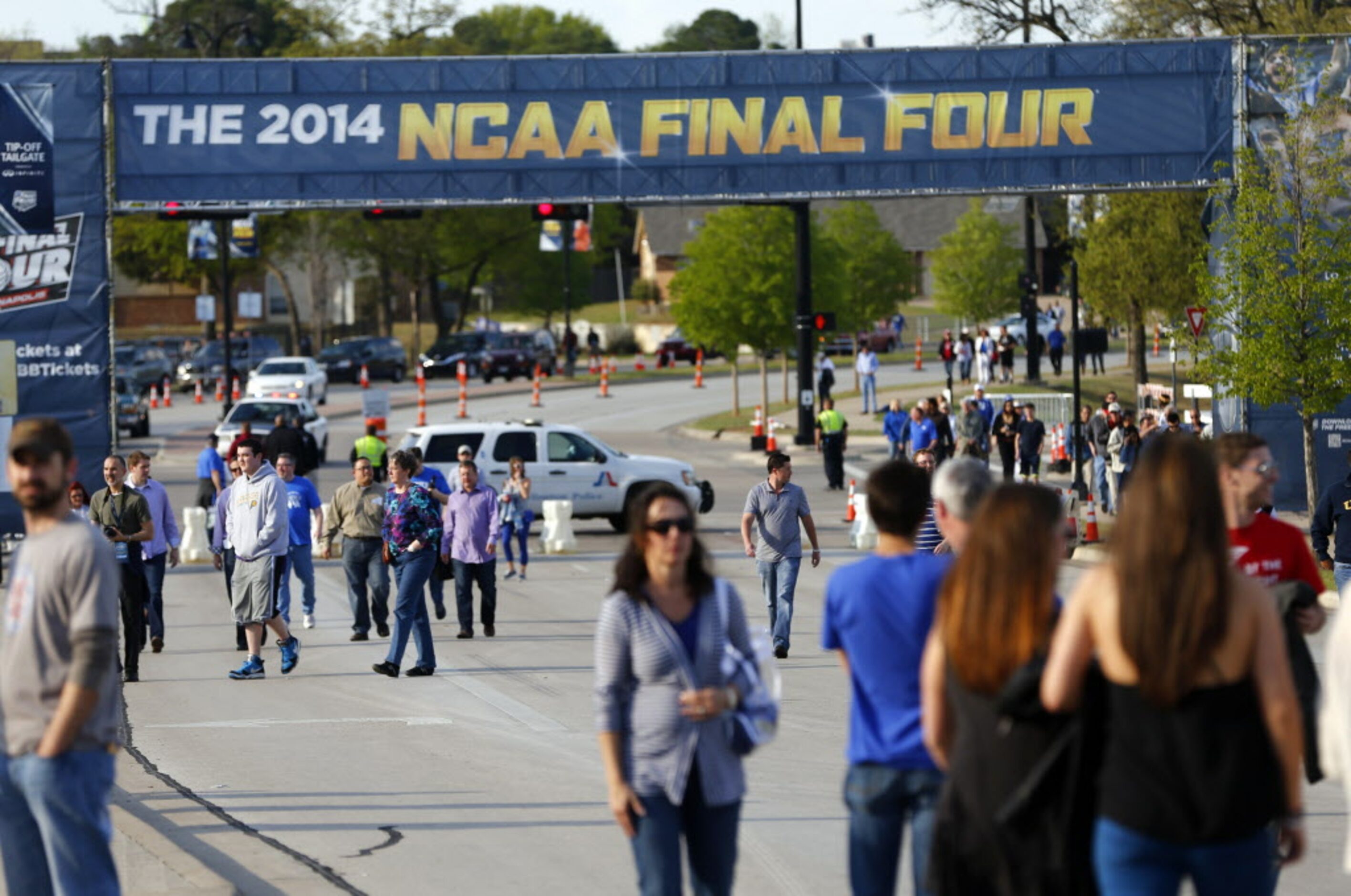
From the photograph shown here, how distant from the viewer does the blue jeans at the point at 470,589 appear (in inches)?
667

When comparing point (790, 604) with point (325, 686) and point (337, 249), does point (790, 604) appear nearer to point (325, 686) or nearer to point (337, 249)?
point (325, 686)

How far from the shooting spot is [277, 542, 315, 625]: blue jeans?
16.8m

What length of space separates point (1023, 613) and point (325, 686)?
1049 cm

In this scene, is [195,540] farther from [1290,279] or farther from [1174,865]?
[1174,865]

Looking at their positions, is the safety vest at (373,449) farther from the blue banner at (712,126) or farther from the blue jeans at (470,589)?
the blue jeans at (470,589)

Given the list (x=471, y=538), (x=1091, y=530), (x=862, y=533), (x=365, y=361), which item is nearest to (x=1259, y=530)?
(x=471, y=538)

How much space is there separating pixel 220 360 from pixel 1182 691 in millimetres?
61084

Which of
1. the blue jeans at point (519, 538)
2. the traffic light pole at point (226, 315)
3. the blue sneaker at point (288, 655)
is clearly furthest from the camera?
the traffic light pole at point (226, 315)

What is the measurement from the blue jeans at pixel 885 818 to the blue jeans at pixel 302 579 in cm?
1106

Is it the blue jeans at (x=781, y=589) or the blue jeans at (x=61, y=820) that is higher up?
the blue jeans at (x=61, y=820)

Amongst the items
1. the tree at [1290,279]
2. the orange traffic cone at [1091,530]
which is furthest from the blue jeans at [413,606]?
the tree at [1290,279]

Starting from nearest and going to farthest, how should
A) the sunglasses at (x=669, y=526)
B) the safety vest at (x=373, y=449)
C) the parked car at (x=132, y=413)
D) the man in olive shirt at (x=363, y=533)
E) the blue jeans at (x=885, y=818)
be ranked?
the blue jeans at (x=885, y=818) < the sunglasses at (x=669, y=526) < the man in olive shirt at (x=363, y=533) < the safety vest at (x=373, y=449) < the parked car at (x=132, y=413)

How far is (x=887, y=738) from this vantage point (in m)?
5.64

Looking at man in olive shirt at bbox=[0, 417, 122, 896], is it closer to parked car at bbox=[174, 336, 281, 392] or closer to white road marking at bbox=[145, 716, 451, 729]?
white road marking at bbox=[145, 716, 451, 729]
